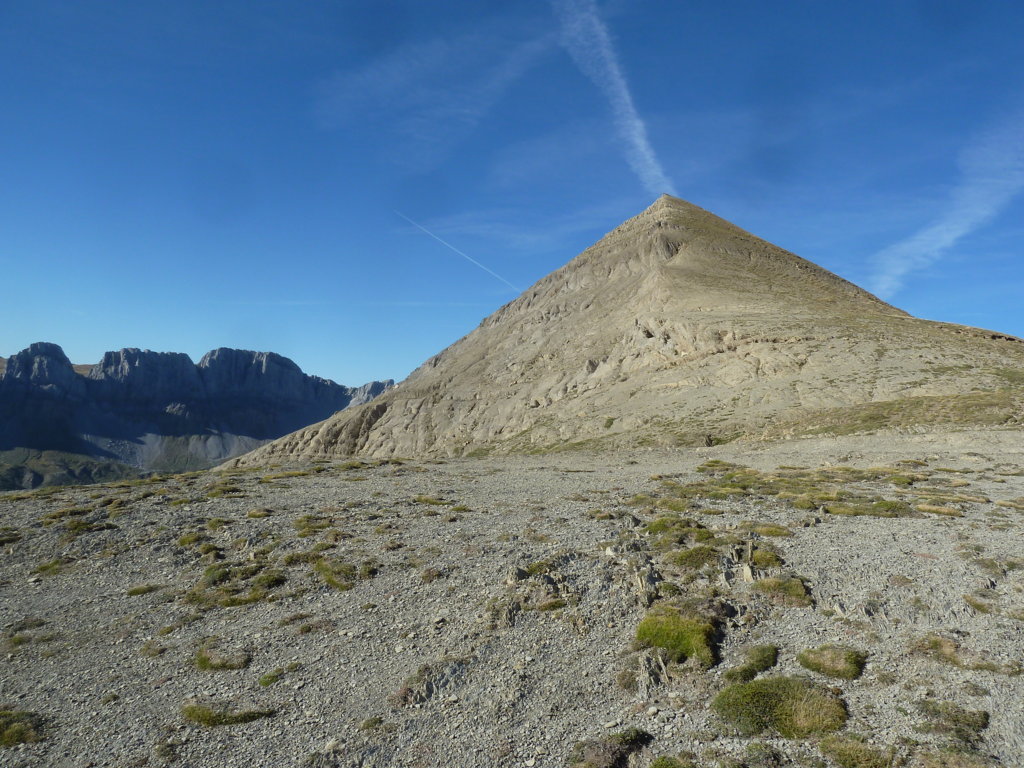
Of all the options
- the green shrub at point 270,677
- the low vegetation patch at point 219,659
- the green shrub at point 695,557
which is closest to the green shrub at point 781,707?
the green shrub at point 695,557

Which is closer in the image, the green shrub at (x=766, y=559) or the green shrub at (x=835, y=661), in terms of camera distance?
the green shrub at (x=835, y=661)

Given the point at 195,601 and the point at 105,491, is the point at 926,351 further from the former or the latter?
the point at 105,491

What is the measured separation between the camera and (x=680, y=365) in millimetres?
81188

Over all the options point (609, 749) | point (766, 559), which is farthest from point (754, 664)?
point (766, 559)

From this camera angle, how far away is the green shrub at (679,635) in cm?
1376

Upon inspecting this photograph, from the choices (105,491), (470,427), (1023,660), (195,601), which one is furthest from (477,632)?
(470,427)

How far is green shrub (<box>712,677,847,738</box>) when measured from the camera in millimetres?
10867

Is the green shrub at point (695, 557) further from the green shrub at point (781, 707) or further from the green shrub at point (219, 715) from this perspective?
the green shrub at point (219, 715)

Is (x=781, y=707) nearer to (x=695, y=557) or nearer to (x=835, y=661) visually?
(x=835, y=661)

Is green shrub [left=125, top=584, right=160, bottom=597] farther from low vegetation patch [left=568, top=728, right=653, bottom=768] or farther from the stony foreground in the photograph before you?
low vegetation patch [left=568, top=728, right=653, bottom=768]

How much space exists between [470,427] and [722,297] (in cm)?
4964

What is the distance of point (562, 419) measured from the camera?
82.4 meters

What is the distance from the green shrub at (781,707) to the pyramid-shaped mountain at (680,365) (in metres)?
45.5

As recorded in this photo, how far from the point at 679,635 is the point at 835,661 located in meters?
3.60
